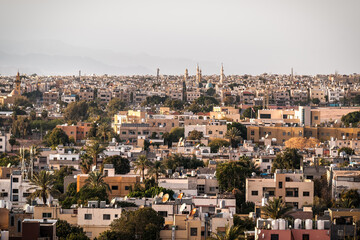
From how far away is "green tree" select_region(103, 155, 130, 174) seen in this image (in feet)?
178

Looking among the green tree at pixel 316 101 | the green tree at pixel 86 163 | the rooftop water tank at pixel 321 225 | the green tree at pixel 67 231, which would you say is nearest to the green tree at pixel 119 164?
the green tree at pixel 86 163

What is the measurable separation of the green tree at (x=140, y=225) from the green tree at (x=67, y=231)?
1.07m

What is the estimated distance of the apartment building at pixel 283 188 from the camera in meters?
44.9

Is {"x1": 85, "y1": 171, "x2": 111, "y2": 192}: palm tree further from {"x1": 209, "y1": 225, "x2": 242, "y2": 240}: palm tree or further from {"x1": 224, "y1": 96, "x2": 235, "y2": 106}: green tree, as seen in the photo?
{"x1": 224, "y1": 96, "x2": 235, "y2": 106}: green tree

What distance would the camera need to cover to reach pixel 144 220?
33750 mm

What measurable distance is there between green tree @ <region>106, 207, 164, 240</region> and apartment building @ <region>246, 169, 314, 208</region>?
35.6 ft

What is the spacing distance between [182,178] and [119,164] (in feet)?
23.5

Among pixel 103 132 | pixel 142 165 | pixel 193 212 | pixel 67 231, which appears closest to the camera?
pixel 67 231

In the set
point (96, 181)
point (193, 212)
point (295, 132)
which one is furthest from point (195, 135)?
point (193, 212)

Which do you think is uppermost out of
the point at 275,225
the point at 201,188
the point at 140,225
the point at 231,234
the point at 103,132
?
the point at 103,132

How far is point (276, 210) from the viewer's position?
35469 millimetres

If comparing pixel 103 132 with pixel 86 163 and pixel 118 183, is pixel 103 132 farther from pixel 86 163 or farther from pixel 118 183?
pixel 118 183

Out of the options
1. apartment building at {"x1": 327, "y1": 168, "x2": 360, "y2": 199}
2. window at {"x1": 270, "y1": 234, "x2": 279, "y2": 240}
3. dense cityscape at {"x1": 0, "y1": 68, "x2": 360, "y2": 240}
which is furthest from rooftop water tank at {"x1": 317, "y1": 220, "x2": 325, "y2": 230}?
apartment building at {"x1": 327, "y1": 168, "x2": 360, "y2": 199}

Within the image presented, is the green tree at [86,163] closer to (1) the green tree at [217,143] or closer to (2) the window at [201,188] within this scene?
(2) the window at [201,188]
